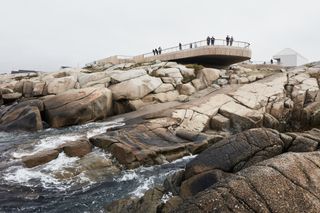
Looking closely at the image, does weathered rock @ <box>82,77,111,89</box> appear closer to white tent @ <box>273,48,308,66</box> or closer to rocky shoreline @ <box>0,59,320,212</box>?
rocky shoreline @ <box>0,59,320,212</box>

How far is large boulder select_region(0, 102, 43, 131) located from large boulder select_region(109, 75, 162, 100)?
22.0ft

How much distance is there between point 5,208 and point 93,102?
14.2 meters

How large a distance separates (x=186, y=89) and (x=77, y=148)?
15082 mm

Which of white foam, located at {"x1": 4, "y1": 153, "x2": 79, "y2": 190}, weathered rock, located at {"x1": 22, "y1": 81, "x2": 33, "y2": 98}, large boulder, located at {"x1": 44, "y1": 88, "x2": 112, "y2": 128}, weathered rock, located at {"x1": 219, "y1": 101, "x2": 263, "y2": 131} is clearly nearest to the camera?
white foam, located at {"x1": 4, "y1": 153, "x2": 79, "y2": 190}

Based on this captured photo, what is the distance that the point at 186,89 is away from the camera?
97.9 feet

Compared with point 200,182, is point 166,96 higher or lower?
higher

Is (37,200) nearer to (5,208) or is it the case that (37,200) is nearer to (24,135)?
(5,208)

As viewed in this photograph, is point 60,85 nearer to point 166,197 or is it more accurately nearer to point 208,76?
point 208,76

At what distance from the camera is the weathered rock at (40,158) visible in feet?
50.7

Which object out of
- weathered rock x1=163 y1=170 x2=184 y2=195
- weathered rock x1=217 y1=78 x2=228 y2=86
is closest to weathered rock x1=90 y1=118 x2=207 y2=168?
weathered rock x1=163 y1=170 x2=184 y2=195

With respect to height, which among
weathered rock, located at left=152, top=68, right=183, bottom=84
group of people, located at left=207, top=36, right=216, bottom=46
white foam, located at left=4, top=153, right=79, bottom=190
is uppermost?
group of people, located at left=207, top=36, right=216, bottom=46

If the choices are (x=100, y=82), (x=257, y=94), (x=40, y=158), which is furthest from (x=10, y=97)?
(x=257, y=94)

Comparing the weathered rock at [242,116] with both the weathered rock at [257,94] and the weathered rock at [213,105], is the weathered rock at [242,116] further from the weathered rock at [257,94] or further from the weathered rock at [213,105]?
the weathered rock at [257,94]

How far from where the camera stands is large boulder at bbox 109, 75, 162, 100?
90.0 feet
